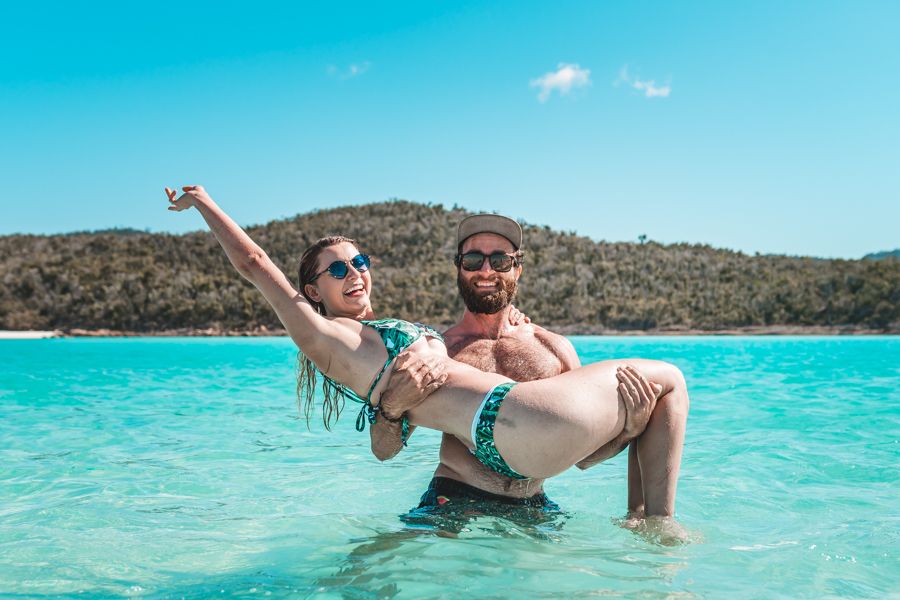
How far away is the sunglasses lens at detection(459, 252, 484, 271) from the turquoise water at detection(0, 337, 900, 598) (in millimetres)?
1155

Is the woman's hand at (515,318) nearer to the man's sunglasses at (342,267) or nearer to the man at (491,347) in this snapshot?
the man at (491,347)

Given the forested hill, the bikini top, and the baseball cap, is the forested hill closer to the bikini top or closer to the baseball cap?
the baseball cap

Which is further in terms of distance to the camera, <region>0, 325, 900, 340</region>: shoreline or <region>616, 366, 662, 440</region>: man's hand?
<region>0, 325, 900, 340</region>: shoreline

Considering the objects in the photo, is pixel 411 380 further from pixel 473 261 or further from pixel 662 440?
pixel 662 440

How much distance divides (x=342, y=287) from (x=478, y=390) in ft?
2.74

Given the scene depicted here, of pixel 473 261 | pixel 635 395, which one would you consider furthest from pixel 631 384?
pixel 473 261

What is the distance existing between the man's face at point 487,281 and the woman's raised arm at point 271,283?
2.77 feet

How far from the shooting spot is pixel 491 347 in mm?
3518

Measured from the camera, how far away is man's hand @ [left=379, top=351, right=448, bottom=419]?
2.87 m

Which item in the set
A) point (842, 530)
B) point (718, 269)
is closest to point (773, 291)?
point (718, 269)

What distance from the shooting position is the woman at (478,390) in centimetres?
279

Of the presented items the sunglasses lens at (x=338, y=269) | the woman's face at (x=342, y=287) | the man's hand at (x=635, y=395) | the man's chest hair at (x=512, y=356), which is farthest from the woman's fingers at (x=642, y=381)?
the sunglasses lens at (x=338, y=269)

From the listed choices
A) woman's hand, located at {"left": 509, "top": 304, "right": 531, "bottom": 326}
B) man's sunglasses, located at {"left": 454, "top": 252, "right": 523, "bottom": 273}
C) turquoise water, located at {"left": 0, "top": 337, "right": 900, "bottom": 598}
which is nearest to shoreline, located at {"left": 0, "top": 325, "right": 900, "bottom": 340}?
turquoise water, located at {"left": 0, "top": 337, "right": 900, "bottom": 598}

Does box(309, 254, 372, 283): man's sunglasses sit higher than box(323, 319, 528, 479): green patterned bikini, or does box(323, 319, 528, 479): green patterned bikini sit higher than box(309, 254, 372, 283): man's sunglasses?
box(309, 254, 372, 283): man's sunglasses
